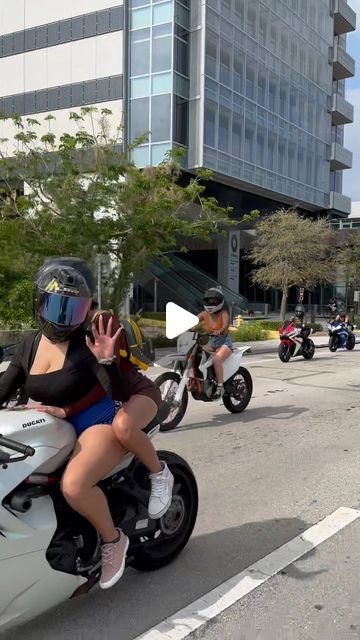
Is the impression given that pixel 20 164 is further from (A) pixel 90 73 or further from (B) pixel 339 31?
(B) pixel 339 31

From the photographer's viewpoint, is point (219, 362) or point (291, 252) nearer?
point (219, 362)

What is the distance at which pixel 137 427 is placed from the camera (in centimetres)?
294

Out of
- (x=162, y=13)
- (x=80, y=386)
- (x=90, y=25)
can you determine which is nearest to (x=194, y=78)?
(x=162, y=13)

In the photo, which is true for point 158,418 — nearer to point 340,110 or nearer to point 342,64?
point 340,110

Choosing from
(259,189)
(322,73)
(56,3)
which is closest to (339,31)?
(322,73)

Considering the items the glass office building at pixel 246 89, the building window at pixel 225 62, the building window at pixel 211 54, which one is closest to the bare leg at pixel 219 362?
the glass office building at pixel 246 89

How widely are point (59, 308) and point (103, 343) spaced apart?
0.26m

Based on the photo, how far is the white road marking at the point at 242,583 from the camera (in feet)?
9.52

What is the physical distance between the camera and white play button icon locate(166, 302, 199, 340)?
17.9 ft

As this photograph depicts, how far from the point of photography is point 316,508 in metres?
4.58

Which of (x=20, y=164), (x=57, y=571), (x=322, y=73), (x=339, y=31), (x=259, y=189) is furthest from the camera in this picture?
(x=339, y=31)

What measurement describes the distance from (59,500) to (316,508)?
2524mm

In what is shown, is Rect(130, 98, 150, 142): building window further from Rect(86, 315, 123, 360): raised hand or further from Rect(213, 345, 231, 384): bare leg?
Rect(86, 315, 123, 360): raised hand

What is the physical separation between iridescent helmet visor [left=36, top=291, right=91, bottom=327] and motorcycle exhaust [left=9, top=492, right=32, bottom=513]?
776mm
